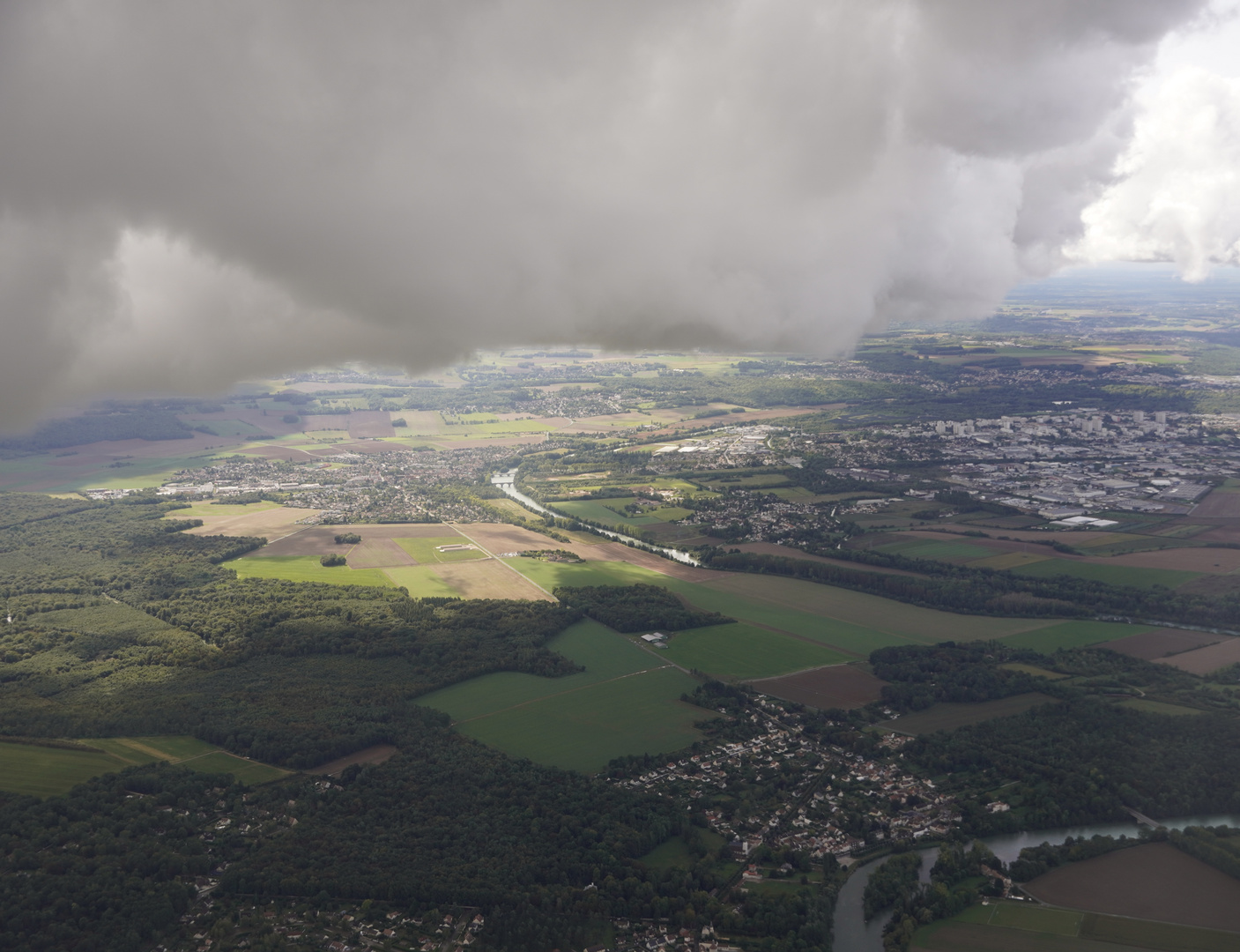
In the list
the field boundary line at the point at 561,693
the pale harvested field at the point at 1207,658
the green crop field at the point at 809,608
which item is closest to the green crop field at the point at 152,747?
the field boundary line at the point at 561,693

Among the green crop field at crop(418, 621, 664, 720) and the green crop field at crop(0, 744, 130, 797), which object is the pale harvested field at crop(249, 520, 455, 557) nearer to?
the green crop field at crop(418, 621, 664, 720)

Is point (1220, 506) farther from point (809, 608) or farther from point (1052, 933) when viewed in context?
point (1052, 933)

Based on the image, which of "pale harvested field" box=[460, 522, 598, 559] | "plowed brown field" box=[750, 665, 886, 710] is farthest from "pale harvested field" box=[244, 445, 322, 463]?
"plowed brown field" box=[750, 665, 886, 710]

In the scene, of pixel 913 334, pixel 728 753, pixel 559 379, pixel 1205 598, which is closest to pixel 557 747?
pixel 728 753

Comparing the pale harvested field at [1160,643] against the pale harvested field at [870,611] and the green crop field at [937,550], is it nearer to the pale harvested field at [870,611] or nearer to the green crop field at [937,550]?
the pale harvested field at [870,611]

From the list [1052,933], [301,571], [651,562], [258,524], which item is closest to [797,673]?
[1052,933]
